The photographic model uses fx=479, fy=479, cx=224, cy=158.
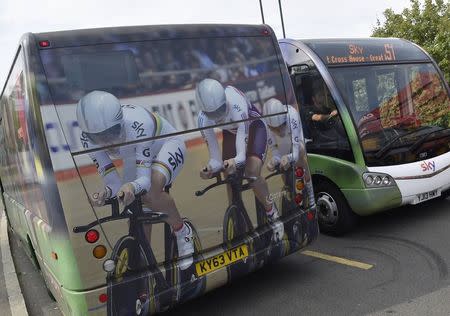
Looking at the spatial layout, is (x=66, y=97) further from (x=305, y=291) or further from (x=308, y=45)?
(x=308, y=45)

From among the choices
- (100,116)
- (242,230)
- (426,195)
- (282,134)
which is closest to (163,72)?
(100,116)

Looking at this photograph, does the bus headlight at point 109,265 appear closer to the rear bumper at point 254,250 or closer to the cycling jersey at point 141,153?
the rear bumper at point 254,250

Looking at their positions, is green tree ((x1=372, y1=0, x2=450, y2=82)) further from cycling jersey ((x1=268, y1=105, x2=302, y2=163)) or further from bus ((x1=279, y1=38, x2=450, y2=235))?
cycling jersey ((x1=268, y1=105, x2=302, y2=163))

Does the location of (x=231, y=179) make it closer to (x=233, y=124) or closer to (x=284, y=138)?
(x=233, y=124)

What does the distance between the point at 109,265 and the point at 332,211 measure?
320 centimetres

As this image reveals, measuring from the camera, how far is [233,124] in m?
3.96

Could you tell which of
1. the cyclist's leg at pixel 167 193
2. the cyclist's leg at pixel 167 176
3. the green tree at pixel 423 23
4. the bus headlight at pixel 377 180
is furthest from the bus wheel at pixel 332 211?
the green tree at pixel 423 23

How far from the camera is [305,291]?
436 centimetres

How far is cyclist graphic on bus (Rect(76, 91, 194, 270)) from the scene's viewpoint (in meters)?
3.32

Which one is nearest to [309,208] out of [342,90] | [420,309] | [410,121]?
[420,309]

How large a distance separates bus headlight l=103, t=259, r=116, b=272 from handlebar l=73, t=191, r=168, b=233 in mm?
282

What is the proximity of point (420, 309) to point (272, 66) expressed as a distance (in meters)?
2.33

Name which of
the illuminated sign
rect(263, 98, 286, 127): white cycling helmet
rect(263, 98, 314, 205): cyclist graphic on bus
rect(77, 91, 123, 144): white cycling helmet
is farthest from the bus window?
Result: rect(77, 91, 123, 144): white cycling helmet

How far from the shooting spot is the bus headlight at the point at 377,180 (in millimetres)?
5340
